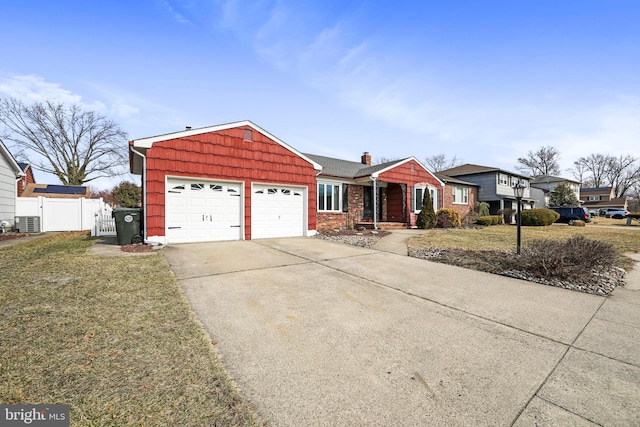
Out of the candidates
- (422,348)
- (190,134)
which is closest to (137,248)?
(190,134)

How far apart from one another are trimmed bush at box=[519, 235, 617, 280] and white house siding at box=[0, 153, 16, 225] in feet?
70.6

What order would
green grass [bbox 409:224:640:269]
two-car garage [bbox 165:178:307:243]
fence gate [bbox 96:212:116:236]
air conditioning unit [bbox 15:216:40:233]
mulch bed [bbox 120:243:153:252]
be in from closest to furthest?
mulch bed [bbox 120:243:153:252] → green grass [bbox 409:224:640:269] → two-car garage [bbox 165:178:307:243] → fence gate [bbox 96:212:116:236] → air conditioning unit [bbox 15:216:40:233]

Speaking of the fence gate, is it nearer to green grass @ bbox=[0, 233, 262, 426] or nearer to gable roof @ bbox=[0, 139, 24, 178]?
gable roof @ bbox=[0, 139, 24, 178]

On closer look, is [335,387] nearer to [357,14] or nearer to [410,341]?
[410,341]

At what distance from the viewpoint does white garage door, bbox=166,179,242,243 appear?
8.79 meters

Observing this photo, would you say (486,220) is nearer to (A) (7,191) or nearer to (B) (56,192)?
(A) (7,191)

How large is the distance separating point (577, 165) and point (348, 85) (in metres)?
73.5

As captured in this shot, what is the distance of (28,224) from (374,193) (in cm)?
1871

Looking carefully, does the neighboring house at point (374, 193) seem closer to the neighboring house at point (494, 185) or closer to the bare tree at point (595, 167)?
the neighboring house at point (494, 185)

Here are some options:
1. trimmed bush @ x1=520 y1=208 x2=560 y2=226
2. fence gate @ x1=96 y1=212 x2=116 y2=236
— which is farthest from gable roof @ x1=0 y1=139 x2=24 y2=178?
trimmed bush @ x1=520 y1=208 x2=560 y2=226

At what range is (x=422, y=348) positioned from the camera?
8.61 feet

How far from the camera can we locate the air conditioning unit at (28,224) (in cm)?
1409

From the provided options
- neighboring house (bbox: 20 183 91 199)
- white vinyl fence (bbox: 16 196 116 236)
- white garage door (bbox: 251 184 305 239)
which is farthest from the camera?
neighboring house (bbox: 20 183 91 199)

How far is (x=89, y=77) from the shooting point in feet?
36.8
